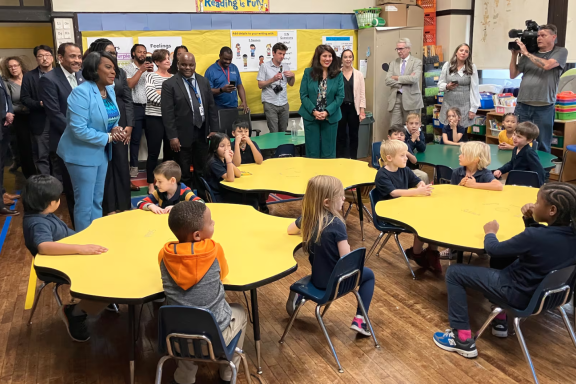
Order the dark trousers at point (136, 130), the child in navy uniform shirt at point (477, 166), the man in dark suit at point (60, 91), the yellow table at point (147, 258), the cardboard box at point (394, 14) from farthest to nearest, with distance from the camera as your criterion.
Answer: the cardboard box at point (394, 14) → the dark trousers at point (136, 130) → the man in dark suit at point (60, 91) → the child in navy uniform shirt at point (477, 166) → the yellow table at point (147, 258)

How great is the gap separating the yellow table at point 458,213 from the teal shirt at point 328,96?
6.71 ft

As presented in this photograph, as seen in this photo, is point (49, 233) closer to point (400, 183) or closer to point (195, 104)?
point (400, 183)

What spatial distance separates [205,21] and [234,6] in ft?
1.61

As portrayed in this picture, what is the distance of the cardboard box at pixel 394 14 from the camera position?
8.15 m

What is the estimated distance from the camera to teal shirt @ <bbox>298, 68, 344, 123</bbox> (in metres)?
5.53

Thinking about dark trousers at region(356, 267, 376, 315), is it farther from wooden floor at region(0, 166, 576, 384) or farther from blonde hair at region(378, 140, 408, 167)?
blonde hair at region(378, 140, 408, 167)

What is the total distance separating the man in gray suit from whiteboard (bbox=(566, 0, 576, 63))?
193cm

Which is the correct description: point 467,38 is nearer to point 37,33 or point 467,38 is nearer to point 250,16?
point 250,16

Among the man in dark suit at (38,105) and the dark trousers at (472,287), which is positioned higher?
the man in dark suit at (38,105)

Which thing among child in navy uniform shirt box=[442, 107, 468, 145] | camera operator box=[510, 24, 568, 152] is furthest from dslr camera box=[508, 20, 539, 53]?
child in navy uniform shirt box=[442, 107, 468, 145]

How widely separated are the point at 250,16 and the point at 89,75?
15.2 feet

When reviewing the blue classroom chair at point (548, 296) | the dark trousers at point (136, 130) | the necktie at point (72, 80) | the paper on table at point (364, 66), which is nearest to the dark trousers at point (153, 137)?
the dark trousers at point (136, 130)

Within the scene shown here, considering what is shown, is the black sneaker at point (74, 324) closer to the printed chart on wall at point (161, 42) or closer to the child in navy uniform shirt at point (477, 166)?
the child in navy uniform shirt at point (477, 166)

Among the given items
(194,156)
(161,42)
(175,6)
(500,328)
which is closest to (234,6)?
(175,6)
